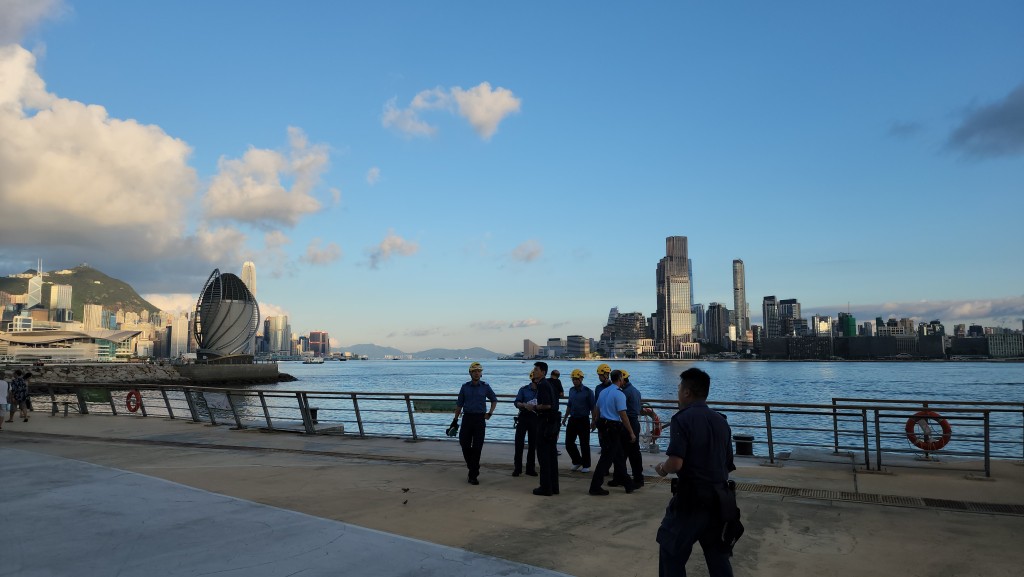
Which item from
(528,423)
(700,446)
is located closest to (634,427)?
(528,423)

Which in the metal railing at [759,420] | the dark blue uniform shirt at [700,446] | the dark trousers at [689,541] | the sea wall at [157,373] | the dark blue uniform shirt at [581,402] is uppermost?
the dark blue uniform shirt at [700,446]

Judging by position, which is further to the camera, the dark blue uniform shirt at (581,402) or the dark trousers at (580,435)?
the dark trousers at (580,435)

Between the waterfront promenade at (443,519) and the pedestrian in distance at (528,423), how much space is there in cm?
53

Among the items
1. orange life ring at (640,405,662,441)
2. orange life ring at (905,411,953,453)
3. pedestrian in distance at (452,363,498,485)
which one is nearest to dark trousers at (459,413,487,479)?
pedestrian in distance at (452,363,498,485)

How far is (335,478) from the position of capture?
33.7 feet

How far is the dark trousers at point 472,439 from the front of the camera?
33.0 ft

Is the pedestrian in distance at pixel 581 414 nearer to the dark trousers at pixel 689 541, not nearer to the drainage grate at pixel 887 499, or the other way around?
the drainage grate at pixel 887 499

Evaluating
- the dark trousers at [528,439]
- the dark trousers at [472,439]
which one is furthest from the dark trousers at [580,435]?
the dark trousers at [472,439]

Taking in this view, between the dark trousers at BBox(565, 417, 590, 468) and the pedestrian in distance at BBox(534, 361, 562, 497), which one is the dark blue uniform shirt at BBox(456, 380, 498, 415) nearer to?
the pedestrian in distance at BBox(534, 361, 562, 497)

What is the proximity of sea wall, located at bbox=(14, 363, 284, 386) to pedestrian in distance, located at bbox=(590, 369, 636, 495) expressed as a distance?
295 feet

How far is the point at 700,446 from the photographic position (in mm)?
4371

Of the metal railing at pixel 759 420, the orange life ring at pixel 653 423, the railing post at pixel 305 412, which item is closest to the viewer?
the metal railing at pixel 759 420

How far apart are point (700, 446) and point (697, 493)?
326mm

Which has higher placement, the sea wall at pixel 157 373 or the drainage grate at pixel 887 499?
the drainage grate at pixel 887 499
